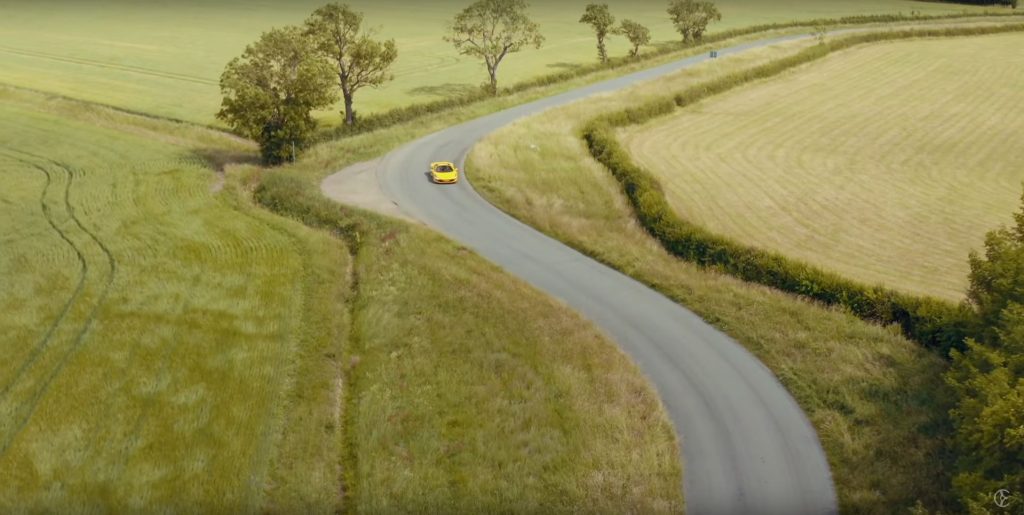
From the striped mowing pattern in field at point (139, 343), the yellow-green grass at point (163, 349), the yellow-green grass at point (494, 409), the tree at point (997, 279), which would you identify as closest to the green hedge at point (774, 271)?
the tree at point (997, 279)

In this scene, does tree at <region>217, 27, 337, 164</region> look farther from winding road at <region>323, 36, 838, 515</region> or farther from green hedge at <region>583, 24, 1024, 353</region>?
A: green hedge at <region>583, 24, 1024, 353</region>

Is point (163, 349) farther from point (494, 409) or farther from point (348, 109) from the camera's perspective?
point (348, 109)

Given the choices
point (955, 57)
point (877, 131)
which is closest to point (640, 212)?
point (877, 131)

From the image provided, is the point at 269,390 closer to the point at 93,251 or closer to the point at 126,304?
the point at 126,304

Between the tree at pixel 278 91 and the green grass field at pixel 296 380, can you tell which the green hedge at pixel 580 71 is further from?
the green grass field at pixel 296 380

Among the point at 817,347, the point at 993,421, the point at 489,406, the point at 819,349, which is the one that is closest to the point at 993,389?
the point at 993,421

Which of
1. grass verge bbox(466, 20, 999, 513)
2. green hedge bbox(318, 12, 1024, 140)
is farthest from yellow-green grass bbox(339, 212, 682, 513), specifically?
green hedge bbox(318, 12, 1024, 140)
